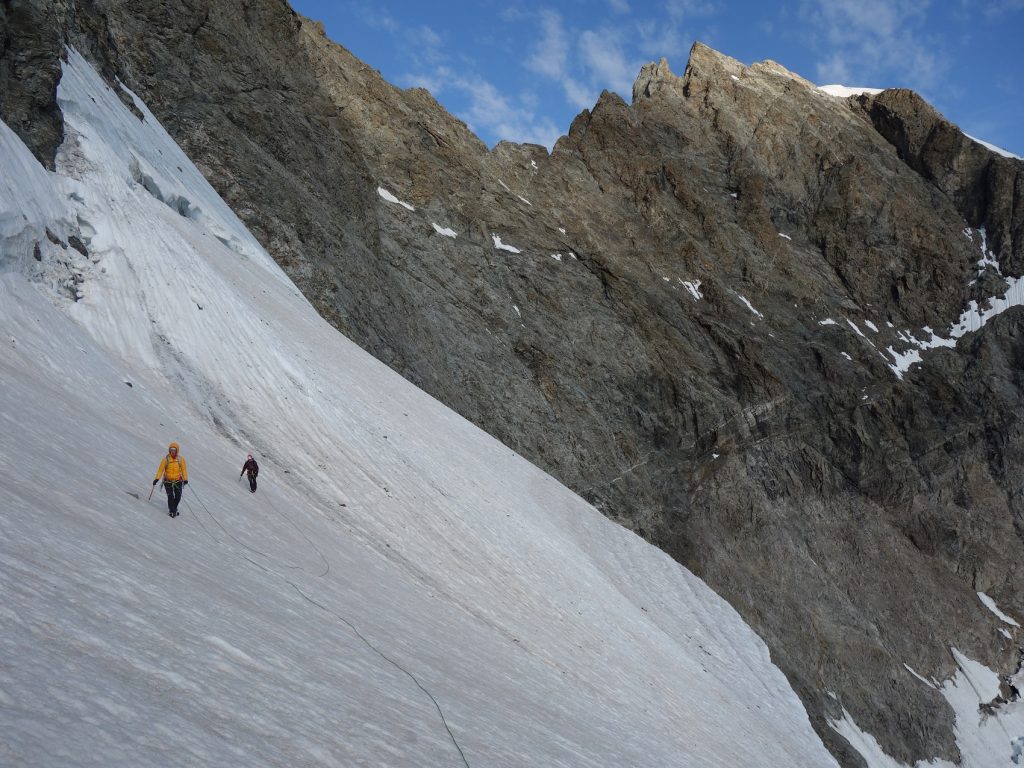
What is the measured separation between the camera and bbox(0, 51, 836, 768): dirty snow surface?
583 centimetres

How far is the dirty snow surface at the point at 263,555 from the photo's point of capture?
5.83 m

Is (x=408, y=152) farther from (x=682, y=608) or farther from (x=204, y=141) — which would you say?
(x=682, y=608)

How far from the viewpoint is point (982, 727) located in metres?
45.8

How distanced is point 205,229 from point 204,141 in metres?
10.9

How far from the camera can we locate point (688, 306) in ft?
190

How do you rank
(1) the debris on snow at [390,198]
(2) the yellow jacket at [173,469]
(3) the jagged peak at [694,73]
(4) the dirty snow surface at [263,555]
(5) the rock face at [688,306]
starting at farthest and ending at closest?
(3) the jagged peak at [694,73] → (1) the debris on snow at [390,198] → (5) the rock face at [688,306] → (2) the yellow jacket at [173,469] → (4) the dirty snow surface at [263,555]

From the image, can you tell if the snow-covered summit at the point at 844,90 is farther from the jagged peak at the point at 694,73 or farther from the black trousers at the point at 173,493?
the black trousers at the point at 173,493

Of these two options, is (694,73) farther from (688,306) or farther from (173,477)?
(173,477)

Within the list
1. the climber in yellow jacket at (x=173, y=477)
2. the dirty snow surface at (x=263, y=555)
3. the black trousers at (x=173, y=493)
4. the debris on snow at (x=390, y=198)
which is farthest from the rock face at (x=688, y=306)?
the black trousers at (x=173, y=493)

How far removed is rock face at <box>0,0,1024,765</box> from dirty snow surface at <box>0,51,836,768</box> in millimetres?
4526

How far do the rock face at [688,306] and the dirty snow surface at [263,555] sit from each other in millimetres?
4526

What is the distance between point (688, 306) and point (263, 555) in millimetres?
50284

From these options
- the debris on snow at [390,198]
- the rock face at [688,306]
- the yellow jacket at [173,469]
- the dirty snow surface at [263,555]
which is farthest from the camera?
the debris on snow at [390,198]

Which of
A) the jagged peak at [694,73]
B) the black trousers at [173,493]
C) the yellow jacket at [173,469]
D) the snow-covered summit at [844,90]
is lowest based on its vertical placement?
the black trousers at [173,493]
